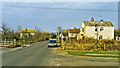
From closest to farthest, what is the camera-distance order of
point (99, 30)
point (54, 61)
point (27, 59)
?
point (54, 61) < point (27, 59) < point (99, 30)

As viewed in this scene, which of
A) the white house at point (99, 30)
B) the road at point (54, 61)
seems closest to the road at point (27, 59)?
the road at point (54, 61)

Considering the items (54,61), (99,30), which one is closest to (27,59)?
(54,61)

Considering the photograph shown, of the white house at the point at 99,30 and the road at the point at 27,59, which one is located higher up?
the white house at the point at 99,30

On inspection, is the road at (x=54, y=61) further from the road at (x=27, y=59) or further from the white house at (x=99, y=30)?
the white house at (x=99, y=30)

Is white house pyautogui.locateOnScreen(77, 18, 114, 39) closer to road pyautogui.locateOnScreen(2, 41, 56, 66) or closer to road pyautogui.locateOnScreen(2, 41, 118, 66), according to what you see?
road pyautogui.locateOnScreen(2, 41, 56, 66)

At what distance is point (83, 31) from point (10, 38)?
82.8 feet

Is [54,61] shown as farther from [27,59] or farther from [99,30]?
[99,30]

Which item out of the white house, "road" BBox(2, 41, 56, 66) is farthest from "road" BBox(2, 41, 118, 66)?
the white house

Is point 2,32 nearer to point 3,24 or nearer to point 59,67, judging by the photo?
point 3,24

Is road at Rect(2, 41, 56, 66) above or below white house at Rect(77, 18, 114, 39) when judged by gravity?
below

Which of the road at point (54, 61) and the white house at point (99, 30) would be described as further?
the white house at point (99, 30)

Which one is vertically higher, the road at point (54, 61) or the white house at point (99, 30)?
the white house at point (99, 30)

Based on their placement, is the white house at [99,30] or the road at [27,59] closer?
the road at [27,59]

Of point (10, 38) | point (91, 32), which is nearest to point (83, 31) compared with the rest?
point (91, 32)
